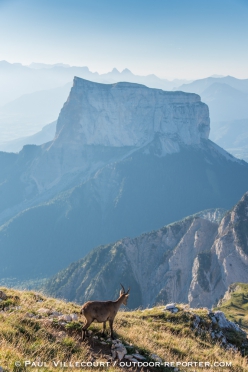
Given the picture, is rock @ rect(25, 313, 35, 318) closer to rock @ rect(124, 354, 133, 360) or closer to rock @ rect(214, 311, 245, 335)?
rock @ rect(124, 354, 133, 360)

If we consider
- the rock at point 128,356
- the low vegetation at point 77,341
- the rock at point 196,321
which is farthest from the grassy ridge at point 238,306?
the rock at point 128,356

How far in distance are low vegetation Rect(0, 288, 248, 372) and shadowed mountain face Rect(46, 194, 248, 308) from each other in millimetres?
93779

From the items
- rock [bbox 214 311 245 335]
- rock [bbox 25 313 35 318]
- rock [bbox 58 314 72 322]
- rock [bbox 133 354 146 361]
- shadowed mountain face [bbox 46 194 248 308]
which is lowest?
shadowed mountain face [bbox 46 194 248 308]

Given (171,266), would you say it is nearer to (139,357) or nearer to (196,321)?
(196,321)

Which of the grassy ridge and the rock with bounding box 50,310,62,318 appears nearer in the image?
the rock with bounding box 50,310,62,318

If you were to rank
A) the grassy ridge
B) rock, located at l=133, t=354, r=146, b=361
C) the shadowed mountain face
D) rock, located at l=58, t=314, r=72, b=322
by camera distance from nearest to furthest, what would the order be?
rock, located at l=133, t=354, r=146, b=361 → rock, located at l=58, t=314, r=72, b=322 → the grassy ridge → the shadowed mountain face

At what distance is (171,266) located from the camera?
480 ft

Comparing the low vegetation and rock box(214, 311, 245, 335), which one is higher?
the low vegetation

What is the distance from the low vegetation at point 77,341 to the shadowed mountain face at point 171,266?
93779 millimetres

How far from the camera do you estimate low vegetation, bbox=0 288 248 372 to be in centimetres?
1027

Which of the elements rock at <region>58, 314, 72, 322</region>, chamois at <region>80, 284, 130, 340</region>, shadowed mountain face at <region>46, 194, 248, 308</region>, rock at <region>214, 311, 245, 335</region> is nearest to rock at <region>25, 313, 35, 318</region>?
rock at <region>58, 314, 72, 322</region>

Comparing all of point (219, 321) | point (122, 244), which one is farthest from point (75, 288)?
point (219, 321)

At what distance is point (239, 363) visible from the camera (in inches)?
604

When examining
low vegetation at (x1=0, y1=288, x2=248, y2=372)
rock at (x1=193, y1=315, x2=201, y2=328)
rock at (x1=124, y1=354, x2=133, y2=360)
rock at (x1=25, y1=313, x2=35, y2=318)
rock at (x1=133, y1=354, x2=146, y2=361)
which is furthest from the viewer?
rock at (x1=193, y1=315, x2=201, y2=328)
